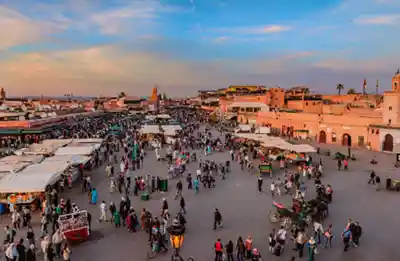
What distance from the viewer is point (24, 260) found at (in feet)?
30.8

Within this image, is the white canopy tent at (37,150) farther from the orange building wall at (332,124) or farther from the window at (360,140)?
the window at (360,140)

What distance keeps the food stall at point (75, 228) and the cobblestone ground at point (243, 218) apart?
322 millimetres

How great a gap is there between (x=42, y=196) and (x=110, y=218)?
3141 millimetres

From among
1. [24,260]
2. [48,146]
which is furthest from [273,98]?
[24,260]

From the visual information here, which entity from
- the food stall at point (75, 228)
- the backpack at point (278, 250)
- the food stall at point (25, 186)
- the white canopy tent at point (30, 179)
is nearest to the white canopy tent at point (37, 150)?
the white canopy tent at point (30, 179)

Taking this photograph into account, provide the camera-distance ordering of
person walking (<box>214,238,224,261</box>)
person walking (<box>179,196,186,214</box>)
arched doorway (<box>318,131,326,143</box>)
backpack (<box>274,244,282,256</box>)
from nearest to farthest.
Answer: person walking (<box>214,238,224,261</box>) → backpack (<box>274,244,282,256</box>) → person walking (<box>179,196,186,214</box>) → arched doorway (<box>318,131,326,143</box>)

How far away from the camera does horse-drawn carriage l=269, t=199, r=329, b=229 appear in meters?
11.3

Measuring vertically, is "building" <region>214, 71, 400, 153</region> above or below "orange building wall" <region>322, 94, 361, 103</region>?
below

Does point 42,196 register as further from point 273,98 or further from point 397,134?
point 273,98

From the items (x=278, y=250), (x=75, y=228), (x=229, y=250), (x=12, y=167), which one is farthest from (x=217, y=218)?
(x=12, y=167)

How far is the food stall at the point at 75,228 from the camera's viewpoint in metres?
10.6

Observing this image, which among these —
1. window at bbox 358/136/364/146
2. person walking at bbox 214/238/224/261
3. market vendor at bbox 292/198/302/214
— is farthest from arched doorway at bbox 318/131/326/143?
person walking at bbox 214/238/224/261

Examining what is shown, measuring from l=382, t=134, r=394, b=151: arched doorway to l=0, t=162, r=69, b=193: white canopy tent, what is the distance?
25457 mm

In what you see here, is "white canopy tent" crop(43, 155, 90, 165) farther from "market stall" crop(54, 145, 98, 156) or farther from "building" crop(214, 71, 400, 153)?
"building" crop(214, 71, 400, 153)
